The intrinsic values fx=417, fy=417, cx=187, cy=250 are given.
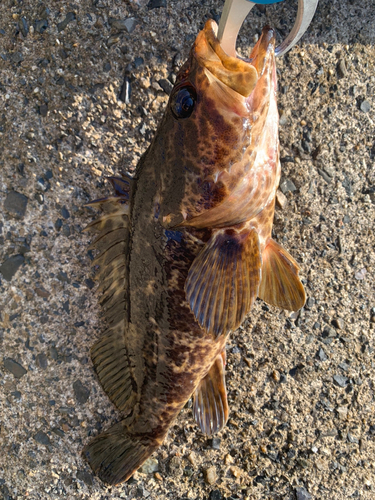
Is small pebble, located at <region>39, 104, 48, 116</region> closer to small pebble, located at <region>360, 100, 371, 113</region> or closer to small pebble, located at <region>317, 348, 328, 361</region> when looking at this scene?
small pebble, located at <region>360, 100, 371, 113</region>

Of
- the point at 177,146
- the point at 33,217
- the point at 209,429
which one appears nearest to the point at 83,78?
the point at 33,217

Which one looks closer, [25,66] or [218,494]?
[25,66]

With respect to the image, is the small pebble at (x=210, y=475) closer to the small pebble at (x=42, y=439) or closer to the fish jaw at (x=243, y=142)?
the small pebble at (x=42, y=439)

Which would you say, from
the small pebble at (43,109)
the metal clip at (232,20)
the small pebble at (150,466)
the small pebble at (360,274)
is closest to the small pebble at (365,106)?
the small pebble at (360,274)

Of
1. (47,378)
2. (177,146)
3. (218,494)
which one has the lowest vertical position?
(218,494)

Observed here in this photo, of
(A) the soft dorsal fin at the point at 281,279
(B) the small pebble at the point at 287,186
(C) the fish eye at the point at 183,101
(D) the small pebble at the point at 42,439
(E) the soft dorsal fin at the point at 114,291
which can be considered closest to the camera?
(C) the fish eye at the point at 183,101

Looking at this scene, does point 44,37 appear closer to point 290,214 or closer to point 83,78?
point 83,78

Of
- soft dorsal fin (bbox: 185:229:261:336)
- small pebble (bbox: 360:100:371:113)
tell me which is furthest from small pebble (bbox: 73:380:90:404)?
small pebble (bbox: 360:100:371:113)
